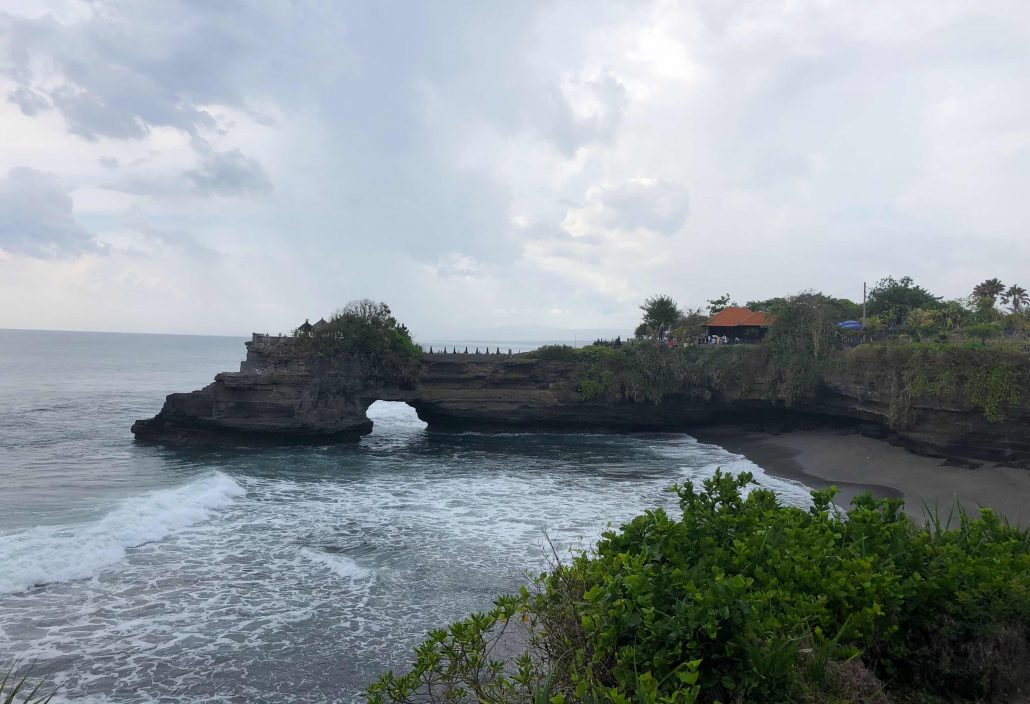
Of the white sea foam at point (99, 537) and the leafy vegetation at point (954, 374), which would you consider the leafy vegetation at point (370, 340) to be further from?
the leafy vegetation at point (954, 374)

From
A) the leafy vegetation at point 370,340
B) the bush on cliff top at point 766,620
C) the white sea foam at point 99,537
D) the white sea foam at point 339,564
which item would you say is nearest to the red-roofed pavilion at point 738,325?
the leafy vegetation at point 370,340

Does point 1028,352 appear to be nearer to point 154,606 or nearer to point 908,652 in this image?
point 908,652

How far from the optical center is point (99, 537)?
14.4 metres

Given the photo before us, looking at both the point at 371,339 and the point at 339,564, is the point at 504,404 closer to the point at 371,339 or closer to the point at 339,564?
the point at 371,339

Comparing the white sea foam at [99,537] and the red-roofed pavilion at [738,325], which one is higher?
the red-roofed pavilion at [738,325]

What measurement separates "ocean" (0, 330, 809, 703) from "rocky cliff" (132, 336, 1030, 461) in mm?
1848

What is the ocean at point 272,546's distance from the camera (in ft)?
30.7

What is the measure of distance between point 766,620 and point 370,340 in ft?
Result: 91.6

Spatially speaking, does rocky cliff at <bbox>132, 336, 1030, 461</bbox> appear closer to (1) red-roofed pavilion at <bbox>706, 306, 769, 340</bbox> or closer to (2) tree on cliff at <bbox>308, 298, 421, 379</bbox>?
(2) tree on cliff at <bbox>308, 298, 421, 379</bbox>

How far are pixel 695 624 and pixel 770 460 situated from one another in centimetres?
2328

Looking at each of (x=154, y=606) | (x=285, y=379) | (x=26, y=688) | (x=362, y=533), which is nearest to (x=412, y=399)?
(x=285, y=379)

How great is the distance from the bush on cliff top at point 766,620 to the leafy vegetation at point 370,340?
26.2m

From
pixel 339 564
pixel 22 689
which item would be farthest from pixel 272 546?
pixel 22 689

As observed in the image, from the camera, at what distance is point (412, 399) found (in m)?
32.3
